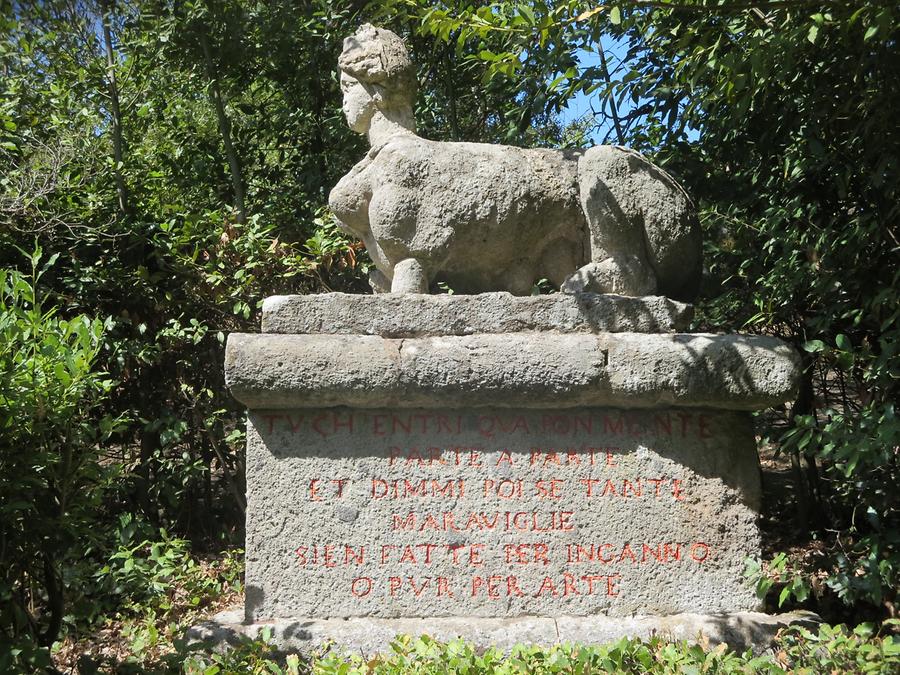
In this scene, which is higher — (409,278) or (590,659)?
(409,278)

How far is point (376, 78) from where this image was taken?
3975mm

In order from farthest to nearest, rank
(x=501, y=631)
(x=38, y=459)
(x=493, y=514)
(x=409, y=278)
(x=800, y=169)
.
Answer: (x=800, y=169) < (x=409, y=278) < (x=493, y=514) < (x=501, y=631) < (x=38, y=459)

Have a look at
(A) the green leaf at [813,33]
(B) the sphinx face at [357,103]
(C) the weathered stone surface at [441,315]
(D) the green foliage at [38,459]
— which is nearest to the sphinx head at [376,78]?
(B) the sphinx face at [357,103]

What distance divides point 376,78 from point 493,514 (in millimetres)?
1941

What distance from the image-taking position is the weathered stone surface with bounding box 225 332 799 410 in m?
3.45

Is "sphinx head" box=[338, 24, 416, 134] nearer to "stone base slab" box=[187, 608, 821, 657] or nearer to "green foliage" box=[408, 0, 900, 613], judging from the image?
"green foliage" box=[408, 0, 900, 613]

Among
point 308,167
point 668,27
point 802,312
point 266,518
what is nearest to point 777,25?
point 668,27

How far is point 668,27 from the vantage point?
4664 mm

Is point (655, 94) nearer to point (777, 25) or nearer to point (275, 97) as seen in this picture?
point (777, 25)

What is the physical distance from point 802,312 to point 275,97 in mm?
4782

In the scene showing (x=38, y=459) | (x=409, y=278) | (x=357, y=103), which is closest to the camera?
(x=38, y=459)

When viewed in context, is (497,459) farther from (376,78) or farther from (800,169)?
(800,169)

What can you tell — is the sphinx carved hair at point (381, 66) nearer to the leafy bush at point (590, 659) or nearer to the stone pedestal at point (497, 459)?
the stone pedestal at point (497, 459)

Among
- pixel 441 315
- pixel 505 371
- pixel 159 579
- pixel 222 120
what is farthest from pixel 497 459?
pixel 222 120
